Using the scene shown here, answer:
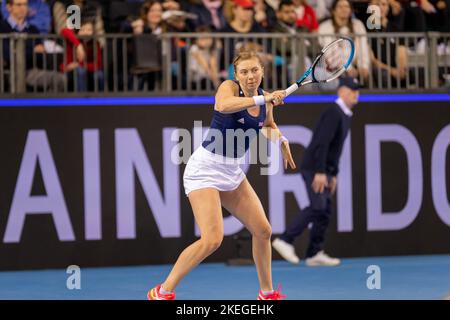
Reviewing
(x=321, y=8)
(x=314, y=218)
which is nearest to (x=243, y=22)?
(x=321, y=8)

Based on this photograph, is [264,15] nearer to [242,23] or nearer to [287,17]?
[287,17]

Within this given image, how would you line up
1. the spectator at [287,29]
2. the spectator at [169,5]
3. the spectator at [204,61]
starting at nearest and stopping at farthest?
the spectator at [204,61] → the spectator at [287,29] → the spectator at [169,5]

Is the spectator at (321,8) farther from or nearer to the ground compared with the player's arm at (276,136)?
farther from the ground

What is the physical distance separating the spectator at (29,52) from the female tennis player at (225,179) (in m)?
4.11

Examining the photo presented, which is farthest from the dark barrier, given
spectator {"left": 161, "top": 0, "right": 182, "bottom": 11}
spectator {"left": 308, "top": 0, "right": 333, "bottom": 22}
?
spectator {"left": 308, "top": 0, "right": 333, "bottom": 22}

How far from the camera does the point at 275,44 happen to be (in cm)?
1426

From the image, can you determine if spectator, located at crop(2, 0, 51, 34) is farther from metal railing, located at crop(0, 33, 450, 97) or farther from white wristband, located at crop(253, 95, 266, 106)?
white wristband, located at crop(253, 95, 266, 106)

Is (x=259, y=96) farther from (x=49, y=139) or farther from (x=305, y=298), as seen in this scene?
(x=49, y=139)

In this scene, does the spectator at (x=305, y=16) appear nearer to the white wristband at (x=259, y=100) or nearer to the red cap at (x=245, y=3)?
the red cap at (x=245, y=3)

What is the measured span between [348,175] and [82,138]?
10.4 ft

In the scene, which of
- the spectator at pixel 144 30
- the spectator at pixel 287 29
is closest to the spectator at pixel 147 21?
the spectator at pixel 144 30

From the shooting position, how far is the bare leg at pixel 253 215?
10.0 metres

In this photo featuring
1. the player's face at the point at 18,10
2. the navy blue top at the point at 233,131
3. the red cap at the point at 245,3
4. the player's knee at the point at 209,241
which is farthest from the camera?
the red cap at the point at 245,3

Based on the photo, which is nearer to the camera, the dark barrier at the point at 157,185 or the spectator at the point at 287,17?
the dark barrier at the point at 157,185
